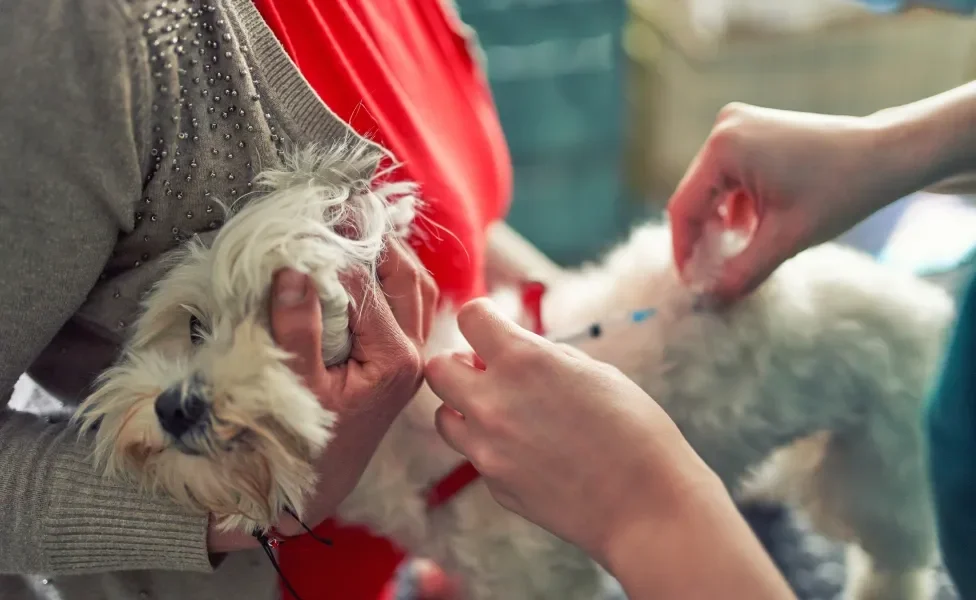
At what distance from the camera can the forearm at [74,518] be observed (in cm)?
56

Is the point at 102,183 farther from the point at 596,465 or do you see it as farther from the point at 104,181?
the point at 596,465

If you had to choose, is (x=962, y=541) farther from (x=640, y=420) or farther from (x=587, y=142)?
(x=587, y=142)

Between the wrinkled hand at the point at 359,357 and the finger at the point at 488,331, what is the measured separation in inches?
2.0

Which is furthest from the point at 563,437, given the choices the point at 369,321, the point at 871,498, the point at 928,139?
the point at 871,498

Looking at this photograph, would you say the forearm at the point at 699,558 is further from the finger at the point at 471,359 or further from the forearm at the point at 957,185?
the forearm at the point at 957,185

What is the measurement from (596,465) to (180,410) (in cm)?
27

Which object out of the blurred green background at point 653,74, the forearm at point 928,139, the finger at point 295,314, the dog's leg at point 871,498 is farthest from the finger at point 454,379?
the blurred green background at point 653,74

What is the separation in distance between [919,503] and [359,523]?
64 cm

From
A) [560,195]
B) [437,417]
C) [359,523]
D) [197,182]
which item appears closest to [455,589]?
[359,523]

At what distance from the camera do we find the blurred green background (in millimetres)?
1620

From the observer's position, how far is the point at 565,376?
20.7 inches

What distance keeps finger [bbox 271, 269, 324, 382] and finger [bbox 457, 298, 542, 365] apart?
114 millimetres

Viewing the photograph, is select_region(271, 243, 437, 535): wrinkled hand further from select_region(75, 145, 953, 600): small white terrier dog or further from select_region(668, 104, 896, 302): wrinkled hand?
select_region(668, 104, 896, 302): wrinkled hand

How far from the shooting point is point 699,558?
46cm
